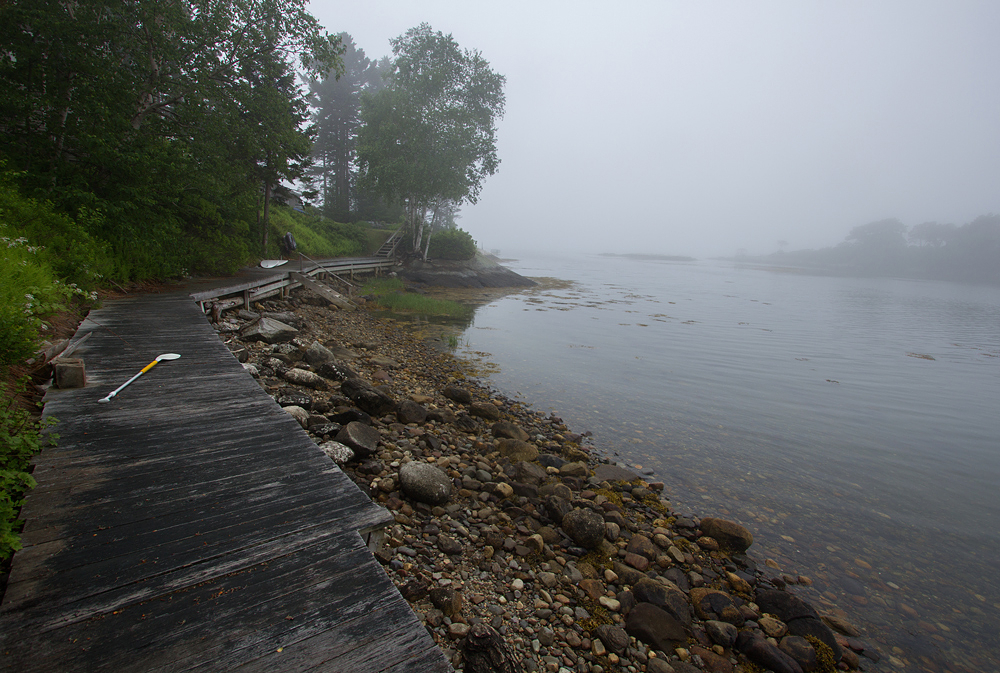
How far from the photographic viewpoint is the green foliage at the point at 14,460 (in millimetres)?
2207

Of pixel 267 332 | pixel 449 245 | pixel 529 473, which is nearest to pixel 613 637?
pixel 529 473

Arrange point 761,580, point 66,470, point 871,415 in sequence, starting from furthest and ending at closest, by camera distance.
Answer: point 871,415, point 761,580, point 66,470

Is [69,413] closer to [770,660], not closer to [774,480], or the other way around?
[770,660]

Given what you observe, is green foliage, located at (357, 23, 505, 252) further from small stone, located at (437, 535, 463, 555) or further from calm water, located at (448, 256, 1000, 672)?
small stone, located at (437, 535, 463, 555)

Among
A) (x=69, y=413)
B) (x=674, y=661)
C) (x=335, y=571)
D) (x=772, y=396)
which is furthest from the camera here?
(x=772, y=396)

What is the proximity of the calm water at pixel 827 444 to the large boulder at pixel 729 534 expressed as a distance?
24 centimetres

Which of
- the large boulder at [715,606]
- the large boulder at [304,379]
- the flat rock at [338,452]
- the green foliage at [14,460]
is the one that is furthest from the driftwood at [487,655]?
the large boulder at [304,379]

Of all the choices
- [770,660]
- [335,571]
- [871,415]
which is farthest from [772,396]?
[335,571]

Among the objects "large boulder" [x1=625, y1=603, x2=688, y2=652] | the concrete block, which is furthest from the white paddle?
"large boulder" [x1=625, y1=603, x2=688, y2=652]

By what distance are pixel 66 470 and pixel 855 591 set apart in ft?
22.9

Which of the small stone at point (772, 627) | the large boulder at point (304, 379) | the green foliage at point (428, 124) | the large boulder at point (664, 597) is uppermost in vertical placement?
the green foliage at point (428, 124)

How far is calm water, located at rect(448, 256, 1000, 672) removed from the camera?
4477 mm

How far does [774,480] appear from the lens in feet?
21.9

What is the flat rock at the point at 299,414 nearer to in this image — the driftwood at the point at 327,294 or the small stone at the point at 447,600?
the small stone at the point at 447,600
